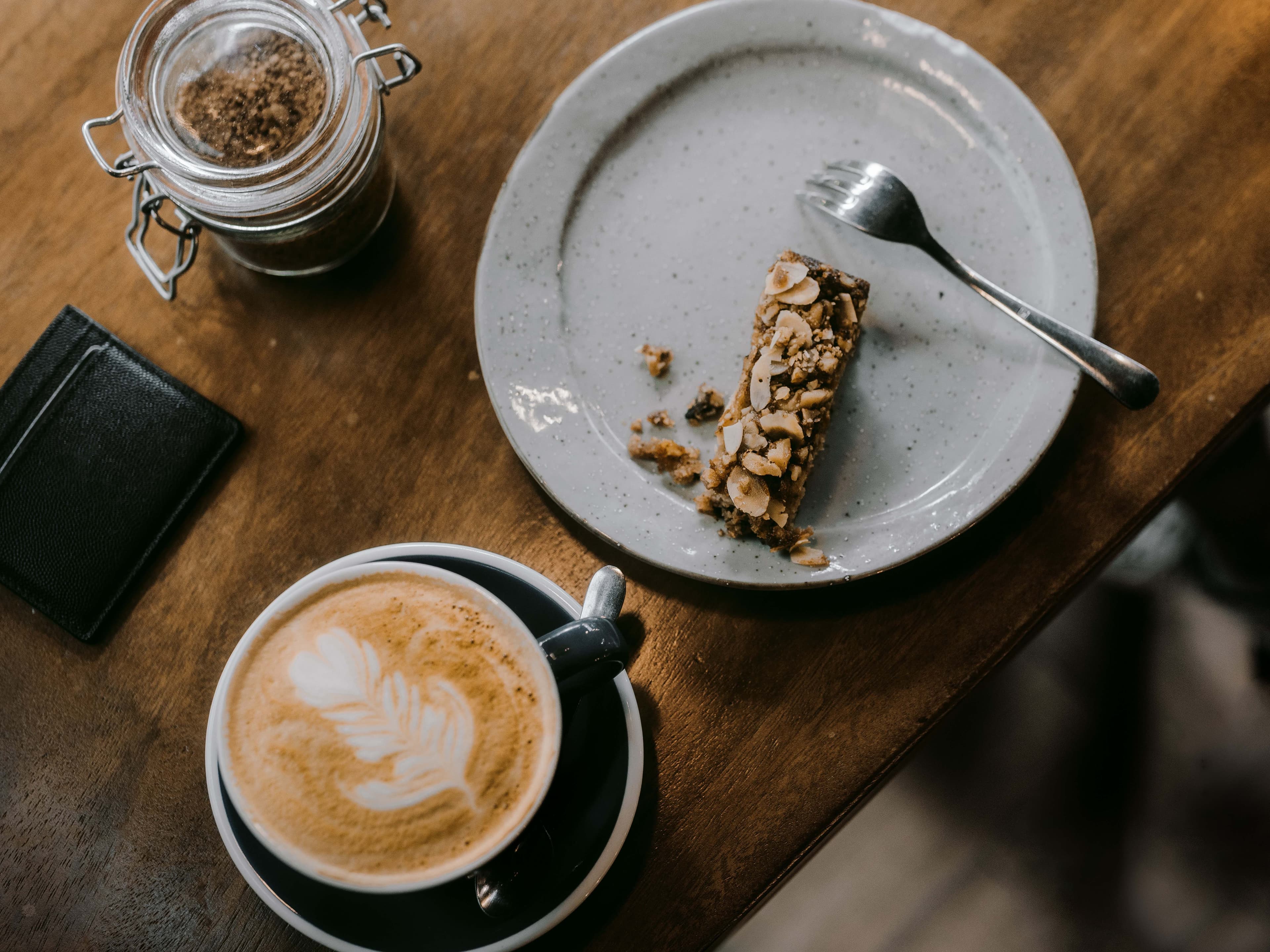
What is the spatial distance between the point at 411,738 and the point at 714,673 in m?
0.41

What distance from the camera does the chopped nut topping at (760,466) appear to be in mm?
921

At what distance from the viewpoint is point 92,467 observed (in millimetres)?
991

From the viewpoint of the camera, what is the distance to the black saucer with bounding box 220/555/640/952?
89 cm

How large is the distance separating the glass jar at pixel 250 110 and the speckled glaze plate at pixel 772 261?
0.20 m

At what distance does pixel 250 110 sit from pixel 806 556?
33.5 inches

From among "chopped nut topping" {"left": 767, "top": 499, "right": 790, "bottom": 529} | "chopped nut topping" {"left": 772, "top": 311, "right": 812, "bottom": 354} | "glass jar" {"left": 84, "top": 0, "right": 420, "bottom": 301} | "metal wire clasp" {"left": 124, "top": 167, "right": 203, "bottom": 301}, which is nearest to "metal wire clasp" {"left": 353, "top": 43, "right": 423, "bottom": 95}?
"glass jar" {"left": 84, "top": 0, "right": 420, "bottom": 301}

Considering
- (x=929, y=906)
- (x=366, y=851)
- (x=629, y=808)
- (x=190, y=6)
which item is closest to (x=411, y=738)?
(x=366, y=851)

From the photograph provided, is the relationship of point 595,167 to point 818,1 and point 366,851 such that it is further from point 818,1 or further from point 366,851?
point 366,851

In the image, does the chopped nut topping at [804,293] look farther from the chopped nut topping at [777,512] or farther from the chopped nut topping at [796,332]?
the chopped nut topping at [777,512]

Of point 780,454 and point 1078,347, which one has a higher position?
point 1078,347

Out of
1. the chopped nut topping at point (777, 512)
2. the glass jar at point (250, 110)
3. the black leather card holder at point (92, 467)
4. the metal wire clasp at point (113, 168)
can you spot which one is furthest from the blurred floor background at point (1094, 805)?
the metal wire clasp at point (113, 168)

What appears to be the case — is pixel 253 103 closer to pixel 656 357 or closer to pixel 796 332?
pixel 656 357

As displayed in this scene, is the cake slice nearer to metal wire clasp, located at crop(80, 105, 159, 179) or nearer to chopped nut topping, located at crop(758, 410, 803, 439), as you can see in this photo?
chopped nut topping, located at crop(758, 410, 803, 439)

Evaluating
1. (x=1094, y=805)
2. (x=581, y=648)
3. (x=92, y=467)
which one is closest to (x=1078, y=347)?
(x=581, y=648)
